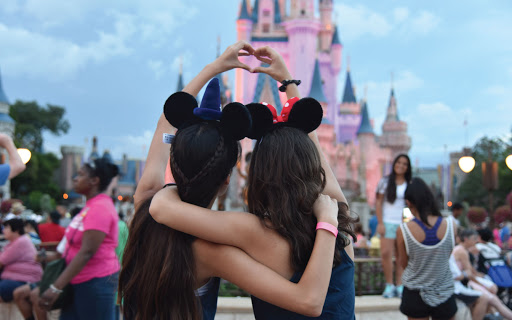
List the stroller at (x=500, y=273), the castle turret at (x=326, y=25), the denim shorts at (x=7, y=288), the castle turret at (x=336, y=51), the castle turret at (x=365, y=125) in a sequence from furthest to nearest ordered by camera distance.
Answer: the castle turret at (x=326, y=25) < the castle turret at (x=336, y=51) < the castle turret at (x=365, y=125) < the stroller at (x=500, y=273) < the denim shorts at (x=7, y=288)

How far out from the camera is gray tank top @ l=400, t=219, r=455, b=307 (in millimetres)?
3557

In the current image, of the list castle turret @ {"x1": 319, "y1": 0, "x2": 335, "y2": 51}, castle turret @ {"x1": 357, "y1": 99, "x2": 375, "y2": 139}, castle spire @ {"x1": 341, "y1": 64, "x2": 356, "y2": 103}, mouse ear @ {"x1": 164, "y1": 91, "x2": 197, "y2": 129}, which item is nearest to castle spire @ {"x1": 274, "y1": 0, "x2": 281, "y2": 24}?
castle turret @ {"x1": 319, "y1": 0, "x2": 335, "y2": 51}

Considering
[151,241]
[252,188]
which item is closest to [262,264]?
[252,188]

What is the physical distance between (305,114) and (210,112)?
34 cm

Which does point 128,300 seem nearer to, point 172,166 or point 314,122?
point 172,166

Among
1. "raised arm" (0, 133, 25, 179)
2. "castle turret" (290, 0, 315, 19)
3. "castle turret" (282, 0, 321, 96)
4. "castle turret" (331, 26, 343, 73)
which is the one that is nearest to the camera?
"raised arm" (0, 133, 25, 179)

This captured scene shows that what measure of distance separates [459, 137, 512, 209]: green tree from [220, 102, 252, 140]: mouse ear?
36.4m

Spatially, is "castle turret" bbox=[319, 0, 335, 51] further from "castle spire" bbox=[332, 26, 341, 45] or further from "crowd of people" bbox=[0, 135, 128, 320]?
"crowd of people" bbox=[0, 135, 128, 320]

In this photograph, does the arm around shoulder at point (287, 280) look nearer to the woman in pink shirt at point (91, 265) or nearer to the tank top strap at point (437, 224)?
the woman in pink shirt at point (91, 265)

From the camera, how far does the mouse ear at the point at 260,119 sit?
1.80 meters

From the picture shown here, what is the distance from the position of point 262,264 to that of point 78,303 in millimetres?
1995

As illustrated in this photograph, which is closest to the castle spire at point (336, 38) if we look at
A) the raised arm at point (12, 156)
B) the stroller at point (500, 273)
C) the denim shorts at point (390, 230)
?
the stroller at point (500, 273)

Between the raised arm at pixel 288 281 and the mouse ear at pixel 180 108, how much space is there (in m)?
0.51

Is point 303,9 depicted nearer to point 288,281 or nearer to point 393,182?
point 393,182
